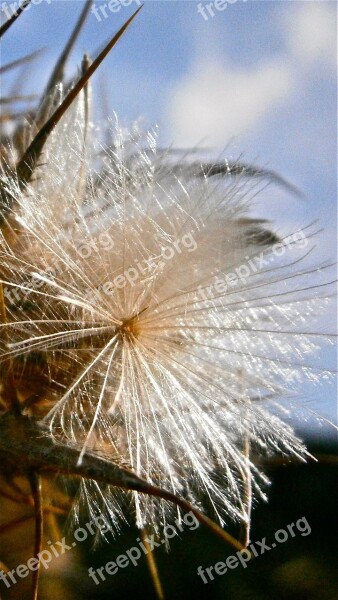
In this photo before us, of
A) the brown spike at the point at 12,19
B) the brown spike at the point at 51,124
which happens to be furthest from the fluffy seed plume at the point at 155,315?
the brown spike at the point at 12,19

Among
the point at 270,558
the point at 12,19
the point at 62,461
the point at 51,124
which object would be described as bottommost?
the point at 270,558

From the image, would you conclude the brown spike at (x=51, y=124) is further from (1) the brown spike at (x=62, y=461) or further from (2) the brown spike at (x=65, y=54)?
(1) the brown spike at (x=62, y=461)

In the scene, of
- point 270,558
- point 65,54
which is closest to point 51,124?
point 65,54

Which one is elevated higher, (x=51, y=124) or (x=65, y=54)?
(x=65, y=54)

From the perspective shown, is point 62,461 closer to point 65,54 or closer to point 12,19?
point 12,19

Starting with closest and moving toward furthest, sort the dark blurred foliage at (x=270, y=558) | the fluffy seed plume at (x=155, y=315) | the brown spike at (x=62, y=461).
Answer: the brown spike at (x=62, y=461)
the fluffy seed plume at (x=155, y=315)
the dark blurred foliage at (x=270, y=558)

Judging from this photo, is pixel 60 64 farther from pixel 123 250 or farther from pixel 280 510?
pixel 280 510

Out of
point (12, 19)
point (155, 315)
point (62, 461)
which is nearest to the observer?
point (62, 461)

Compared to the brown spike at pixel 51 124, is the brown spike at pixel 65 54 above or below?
above

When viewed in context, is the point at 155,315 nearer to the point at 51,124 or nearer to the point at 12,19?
the point at 51,124

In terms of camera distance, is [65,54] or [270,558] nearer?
[65,54]

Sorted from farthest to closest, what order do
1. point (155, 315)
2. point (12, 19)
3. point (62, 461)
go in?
1. point (155, 315)
2. point (12, 19)
3. point (62, 461)
